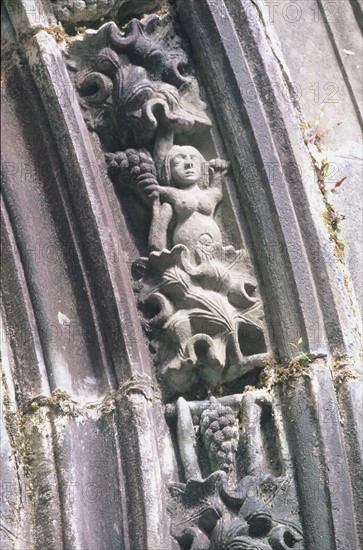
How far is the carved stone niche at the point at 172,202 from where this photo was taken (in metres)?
4.01

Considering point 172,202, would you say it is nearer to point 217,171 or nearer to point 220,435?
point 217,171

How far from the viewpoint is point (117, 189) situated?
4219 millimetres

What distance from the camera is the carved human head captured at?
417 cm

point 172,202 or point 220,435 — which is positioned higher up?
Result: point 172,202

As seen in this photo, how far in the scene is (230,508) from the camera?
3771 millimetres

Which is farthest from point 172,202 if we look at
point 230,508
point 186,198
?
point 230,508

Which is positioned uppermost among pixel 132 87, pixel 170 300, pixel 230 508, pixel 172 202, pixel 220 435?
pixel 132 87

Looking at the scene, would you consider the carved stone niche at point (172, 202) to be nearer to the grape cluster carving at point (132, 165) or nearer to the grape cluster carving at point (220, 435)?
the grape cluster carving at point (132, 165)

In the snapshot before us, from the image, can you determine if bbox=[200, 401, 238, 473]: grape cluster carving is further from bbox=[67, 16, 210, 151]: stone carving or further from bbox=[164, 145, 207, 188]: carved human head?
bbox=[67, 16, 210, 151]: stone carving

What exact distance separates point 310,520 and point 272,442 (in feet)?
0.86

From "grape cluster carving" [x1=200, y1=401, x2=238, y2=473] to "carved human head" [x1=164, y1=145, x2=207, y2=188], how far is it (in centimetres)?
70

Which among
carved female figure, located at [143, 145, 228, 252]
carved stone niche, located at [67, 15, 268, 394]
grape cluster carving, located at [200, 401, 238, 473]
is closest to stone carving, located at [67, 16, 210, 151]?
carved stone niche, located at [67, 15, 268, 394]

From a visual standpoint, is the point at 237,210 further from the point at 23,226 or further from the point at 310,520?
the point at 310,520

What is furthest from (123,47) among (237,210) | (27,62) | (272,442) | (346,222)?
(272,442)
